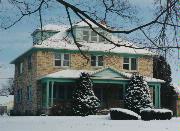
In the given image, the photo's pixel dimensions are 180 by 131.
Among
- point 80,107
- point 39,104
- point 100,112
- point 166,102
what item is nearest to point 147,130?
point 80,107

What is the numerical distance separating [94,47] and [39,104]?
6882 millimetres

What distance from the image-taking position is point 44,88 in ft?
127

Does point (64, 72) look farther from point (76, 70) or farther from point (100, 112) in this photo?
point (100, 112)

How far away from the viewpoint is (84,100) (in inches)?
1342

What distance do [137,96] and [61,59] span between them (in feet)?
25.0

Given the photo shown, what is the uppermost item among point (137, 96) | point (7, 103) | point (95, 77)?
point (95, 77)

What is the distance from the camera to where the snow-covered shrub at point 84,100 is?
112 ft

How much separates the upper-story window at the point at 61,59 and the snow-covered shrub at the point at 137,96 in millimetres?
6097

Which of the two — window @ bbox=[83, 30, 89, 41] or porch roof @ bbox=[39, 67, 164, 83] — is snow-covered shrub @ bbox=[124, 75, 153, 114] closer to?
porch roof @ bbox=[39, 67, 164, 83]

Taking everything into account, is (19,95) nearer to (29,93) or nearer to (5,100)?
(29,93)

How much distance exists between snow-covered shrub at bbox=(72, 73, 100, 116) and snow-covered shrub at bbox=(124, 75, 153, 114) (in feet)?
9.46

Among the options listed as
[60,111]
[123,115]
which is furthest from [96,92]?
[123,115]

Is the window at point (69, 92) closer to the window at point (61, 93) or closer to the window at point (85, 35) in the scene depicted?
the window at point (61, 93)

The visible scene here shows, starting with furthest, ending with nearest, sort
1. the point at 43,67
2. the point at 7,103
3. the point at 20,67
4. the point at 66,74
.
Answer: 1. the point at 7,103
2. the point at 20,67
3. the point at 43,67
4. the point at 66,74
